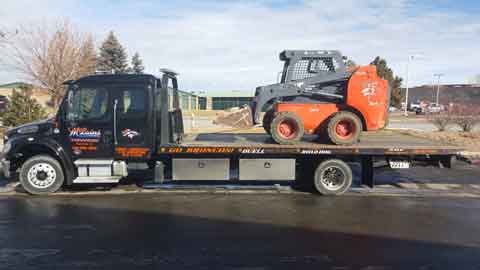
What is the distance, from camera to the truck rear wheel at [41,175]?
7738 mm

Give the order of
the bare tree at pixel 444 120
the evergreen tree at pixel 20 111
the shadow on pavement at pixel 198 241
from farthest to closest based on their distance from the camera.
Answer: the bare tree at pixel 444 120
the evergreen tree at pixel 20 111
the shadow on pavement at pixel 198 241

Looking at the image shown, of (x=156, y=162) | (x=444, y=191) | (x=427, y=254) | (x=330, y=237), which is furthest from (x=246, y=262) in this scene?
(x=444, y=191)

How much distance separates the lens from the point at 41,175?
7.77 metres

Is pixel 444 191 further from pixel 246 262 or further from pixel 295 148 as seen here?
pixel 246 262

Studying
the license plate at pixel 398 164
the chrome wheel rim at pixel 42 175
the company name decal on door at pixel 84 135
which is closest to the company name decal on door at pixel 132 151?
the company name decal on door at pixel 84 135

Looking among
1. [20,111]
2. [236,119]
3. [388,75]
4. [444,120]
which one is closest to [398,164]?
[444,120]

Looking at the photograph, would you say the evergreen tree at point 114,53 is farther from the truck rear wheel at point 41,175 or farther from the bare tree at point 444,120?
the truck rear wheel at point 41,175

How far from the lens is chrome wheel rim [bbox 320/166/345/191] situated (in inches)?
317

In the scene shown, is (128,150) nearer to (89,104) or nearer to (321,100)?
(89,104)

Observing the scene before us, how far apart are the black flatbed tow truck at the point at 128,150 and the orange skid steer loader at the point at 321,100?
47 cm

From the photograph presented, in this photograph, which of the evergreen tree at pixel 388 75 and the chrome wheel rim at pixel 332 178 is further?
the evergreen tree at pixel 388 75

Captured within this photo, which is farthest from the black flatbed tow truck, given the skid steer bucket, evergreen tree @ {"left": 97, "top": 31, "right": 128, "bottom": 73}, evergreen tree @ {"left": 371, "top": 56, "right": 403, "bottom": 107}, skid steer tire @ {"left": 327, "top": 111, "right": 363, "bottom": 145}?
evergreen tree @ {"left": 97, "top": 31, "right": 128, "bottom": 73}

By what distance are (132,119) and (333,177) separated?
4485mm

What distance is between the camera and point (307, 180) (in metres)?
8.48
